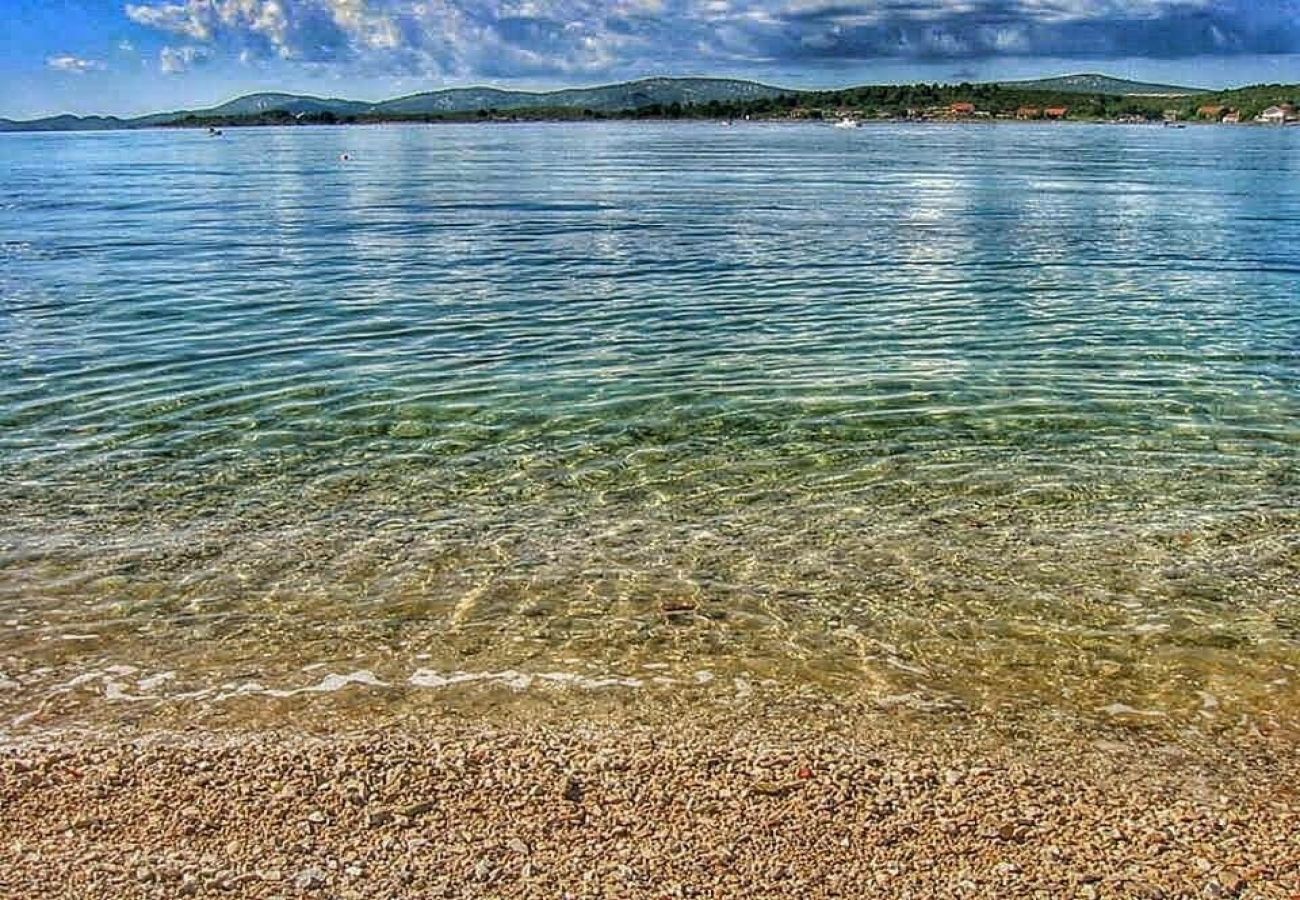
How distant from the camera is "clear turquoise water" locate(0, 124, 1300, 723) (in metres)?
8.34

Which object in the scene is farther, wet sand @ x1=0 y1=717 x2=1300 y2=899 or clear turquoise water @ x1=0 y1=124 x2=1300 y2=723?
clear turquoise water @ x1=0 y1=124 x2=1300 y2=723

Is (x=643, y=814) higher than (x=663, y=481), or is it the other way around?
(x=663, y=481)

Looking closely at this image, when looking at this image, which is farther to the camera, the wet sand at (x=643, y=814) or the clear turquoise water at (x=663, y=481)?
the clear turquoise water at (x=663, y=481)

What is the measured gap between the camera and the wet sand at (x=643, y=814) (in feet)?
18.4

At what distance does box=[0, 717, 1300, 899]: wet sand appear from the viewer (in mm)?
5609

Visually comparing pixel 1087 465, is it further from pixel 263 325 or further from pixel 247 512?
pixel 263 325

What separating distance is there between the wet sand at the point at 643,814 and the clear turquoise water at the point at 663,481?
738 mm

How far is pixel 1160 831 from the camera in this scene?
6.08m

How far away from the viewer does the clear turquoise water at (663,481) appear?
8336mm

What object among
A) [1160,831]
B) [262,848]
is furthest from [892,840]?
[262,848]

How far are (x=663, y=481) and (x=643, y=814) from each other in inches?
243

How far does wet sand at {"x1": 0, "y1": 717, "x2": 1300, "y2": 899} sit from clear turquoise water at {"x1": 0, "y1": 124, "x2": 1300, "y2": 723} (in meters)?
0.74

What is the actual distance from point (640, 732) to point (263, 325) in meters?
16.2

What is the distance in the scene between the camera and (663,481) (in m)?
12.1
